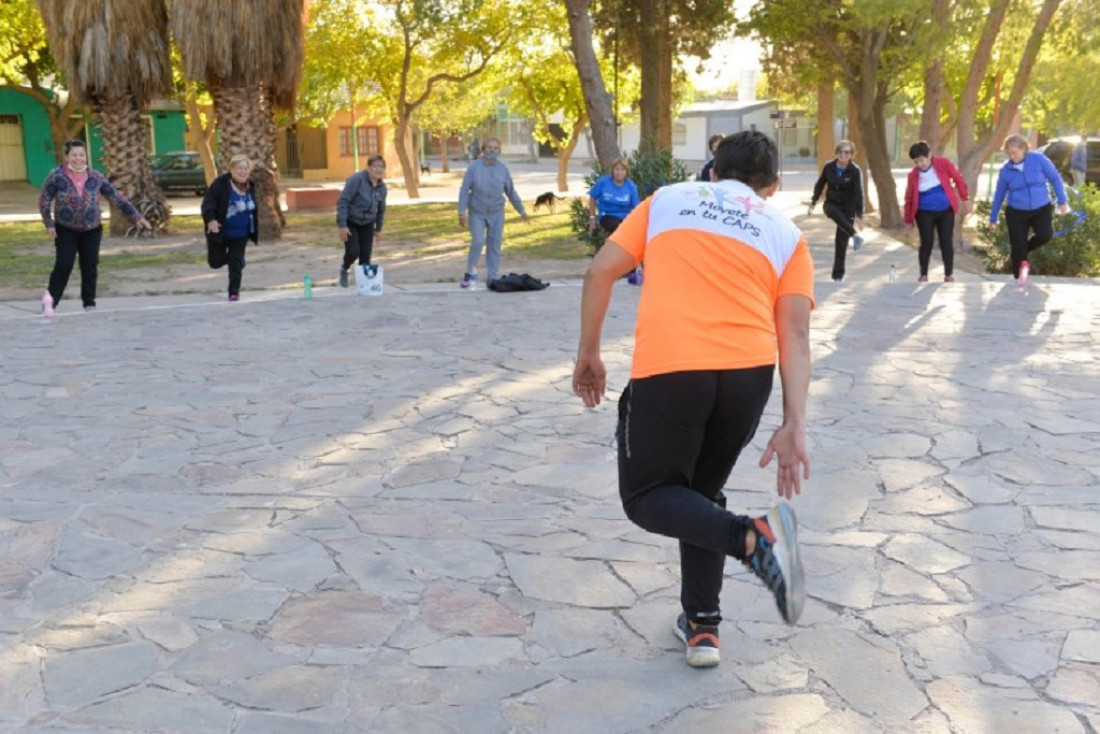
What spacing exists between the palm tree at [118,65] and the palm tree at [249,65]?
0.98 metres

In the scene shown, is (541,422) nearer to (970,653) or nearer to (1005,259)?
(970,653)

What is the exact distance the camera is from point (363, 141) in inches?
2169

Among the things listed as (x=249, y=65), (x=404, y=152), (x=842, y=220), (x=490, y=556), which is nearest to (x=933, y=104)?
(x=842, y=220)

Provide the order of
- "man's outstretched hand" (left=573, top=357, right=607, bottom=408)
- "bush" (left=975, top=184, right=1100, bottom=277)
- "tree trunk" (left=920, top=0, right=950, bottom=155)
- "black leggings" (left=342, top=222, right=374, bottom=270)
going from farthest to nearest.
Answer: "tree trunk" (left=920, top=0, right=950, bottom=155) < "bush" (left=975, top=184, right=1100, bottom=277) < "black leggings" (left=342, top=222, right=374, bottom=270) < "man's outstretched hand" (left=573, top=357, right=607, bottom=408)

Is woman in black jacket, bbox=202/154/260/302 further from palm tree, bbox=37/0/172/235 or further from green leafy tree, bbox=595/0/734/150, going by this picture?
green leafy tree, bbox=595/0/734/150

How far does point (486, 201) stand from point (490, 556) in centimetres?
906

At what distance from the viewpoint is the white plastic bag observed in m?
13.2

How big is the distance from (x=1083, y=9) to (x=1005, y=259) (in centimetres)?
638

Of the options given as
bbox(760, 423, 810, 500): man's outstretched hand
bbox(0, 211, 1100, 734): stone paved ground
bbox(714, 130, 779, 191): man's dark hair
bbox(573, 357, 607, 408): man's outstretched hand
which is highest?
bbox(714, 130, 779, 191): man's dark hair

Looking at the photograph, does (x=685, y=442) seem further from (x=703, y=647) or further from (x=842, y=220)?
(x=842, y=220)

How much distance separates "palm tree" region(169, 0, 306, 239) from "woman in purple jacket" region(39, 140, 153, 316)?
26.8 feet

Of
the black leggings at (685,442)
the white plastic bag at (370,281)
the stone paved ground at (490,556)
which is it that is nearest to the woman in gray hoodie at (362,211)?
the white plastic bag at (370,281)

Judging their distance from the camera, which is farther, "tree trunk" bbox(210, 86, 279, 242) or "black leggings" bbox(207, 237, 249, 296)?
"tree trunk" bbox(210, 86, 279, 242)

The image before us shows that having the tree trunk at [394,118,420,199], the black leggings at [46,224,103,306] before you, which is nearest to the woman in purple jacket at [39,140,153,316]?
the black leggings at [46,224,103,306]
